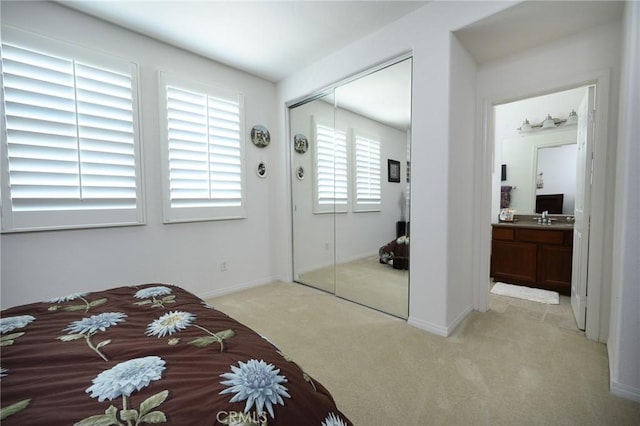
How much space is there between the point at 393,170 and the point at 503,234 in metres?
1.96

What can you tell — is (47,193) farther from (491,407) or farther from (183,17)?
(491,407)

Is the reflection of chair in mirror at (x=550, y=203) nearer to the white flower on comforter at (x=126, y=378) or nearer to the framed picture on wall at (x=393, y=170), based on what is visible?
the framed picture on wall at (x=393, y=170)

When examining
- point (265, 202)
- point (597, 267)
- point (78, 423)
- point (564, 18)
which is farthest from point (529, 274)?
point (78, 423)

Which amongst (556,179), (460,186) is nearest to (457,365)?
(460,186)

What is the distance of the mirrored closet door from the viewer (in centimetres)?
258

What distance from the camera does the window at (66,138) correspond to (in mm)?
1963

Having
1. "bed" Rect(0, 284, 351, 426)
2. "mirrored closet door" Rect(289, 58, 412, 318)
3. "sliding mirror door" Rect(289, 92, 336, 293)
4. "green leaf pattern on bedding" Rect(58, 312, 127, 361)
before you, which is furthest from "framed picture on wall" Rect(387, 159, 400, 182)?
"green leaf pattern on bedding" Rect(58, 312, 127, 361)

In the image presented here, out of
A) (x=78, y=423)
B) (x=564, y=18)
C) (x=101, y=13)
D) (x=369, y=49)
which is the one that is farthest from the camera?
(x=369, y=49)

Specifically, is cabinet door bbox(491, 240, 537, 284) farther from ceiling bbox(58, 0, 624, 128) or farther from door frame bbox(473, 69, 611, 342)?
ceiling bbox(58, 0, 624, 128)

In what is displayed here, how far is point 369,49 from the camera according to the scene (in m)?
2.58

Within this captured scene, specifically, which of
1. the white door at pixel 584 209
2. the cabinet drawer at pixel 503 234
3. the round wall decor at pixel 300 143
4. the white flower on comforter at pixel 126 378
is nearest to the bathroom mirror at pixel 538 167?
the cabinet drawer at pixel 503 234

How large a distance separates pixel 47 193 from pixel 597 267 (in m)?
4.34

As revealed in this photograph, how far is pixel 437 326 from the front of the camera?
7.23 ft

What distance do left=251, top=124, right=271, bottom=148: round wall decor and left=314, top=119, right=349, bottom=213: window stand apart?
0.67m
